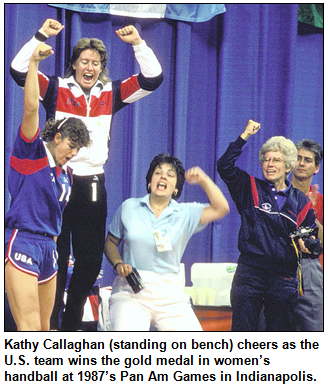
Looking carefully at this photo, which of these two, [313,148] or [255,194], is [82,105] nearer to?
[255,194]

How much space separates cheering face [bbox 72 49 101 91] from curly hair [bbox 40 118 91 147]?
235mm

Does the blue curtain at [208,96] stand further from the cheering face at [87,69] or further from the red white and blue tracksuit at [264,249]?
the red white and blue tracksuit at [264,249]

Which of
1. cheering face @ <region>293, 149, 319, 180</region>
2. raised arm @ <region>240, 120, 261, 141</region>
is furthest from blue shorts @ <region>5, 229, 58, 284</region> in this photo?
cheering face @ <region>293, 149, 319, 180</region>

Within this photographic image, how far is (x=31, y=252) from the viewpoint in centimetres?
262

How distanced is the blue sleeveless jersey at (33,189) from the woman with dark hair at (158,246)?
36 cm

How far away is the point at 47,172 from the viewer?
267 centimetres

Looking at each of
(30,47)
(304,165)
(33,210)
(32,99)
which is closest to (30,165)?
(33,210)

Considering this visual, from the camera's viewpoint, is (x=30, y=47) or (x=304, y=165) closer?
(x=30, y=47)

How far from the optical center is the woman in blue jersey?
2.59 m

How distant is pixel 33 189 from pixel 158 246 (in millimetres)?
683

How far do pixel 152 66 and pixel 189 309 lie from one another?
1.34 meters

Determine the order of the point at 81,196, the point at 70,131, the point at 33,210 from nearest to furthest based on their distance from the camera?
the point at 33,210
the point at 70,131
the point at 81,196

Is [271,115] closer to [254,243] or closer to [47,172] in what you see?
[254,243]

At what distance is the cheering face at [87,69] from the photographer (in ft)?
9.61
